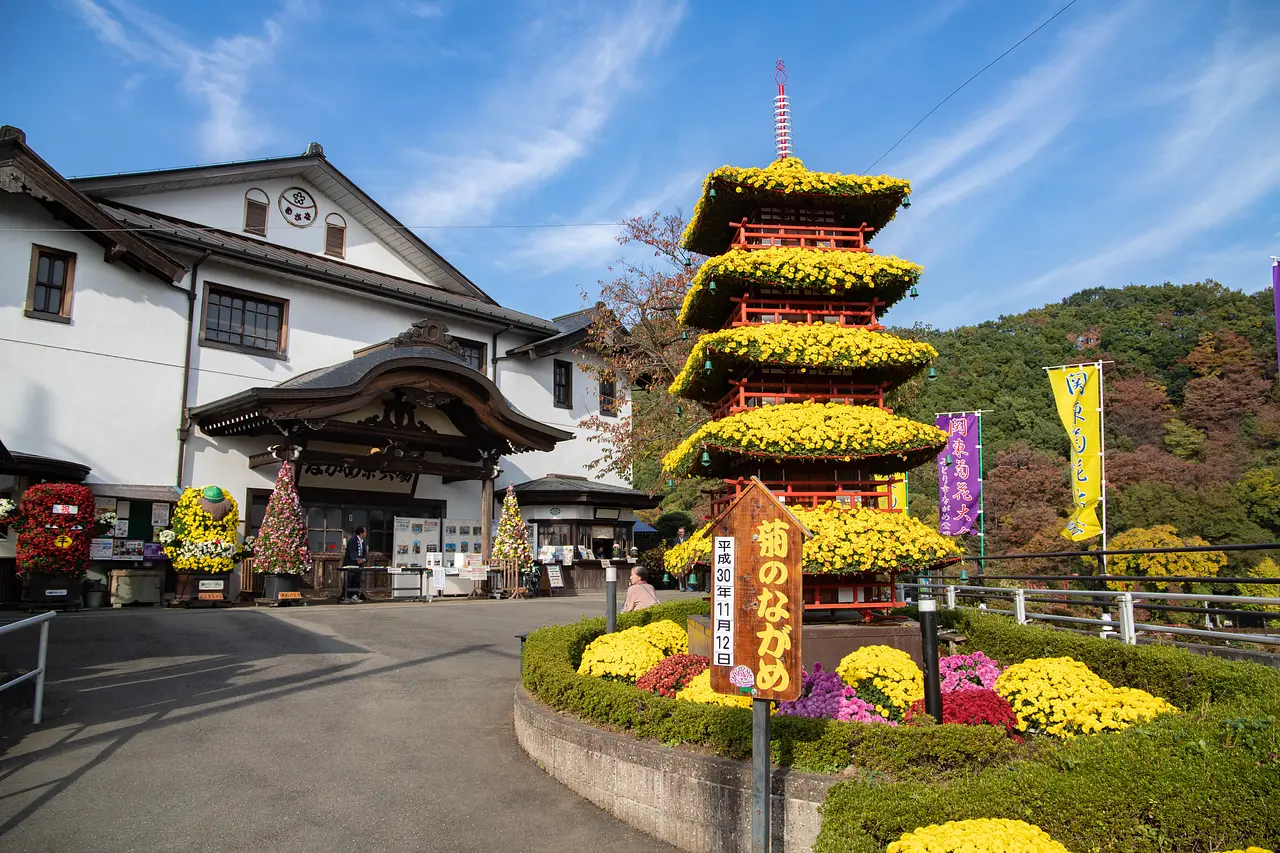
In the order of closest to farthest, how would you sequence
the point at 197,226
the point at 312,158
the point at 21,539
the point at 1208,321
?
the point at 21,539 < the point at 197,226 < the point at 312,158 < the point at 1208,321

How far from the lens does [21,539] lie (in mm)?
14641

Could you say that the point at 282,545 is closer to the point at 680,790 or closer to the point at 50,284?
the point at 50,284

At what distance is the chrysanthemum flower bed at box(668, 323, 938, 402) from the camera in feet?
29.8

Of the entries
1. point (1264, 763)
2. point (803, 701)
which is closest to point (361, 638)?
point (803, 701)

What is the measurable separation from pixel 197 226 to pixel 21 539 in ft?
31.3

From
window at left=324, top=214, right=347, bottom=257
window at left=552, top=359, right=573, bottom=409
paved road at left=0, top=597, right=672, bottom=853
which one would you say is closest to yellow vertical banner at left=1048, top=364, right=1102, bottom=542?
paved road at left=0, top=597, right=672, bottom=853

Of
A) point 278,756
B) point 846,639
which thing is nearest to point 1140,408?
point 846,639

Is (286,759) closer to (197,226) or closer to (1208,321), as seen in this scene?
(197,226)

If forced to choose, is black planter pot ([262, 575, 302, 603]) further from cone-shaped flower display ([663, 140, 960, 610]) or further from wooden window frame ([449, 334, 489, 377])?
cone-shaped flower display ([663, 140, 960, 610])

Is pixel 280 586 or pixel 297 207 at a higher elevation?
Result: pixel 297 207

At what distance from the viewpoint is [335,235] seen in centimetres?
2398

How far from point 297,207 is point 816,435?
19771 mm

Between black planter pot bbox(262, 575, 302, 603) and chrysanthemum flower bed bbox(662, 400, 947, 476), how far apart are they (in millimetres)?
12223

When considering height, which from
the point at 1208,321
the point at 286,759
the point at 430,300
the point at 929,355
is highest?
the point at 1208,321
